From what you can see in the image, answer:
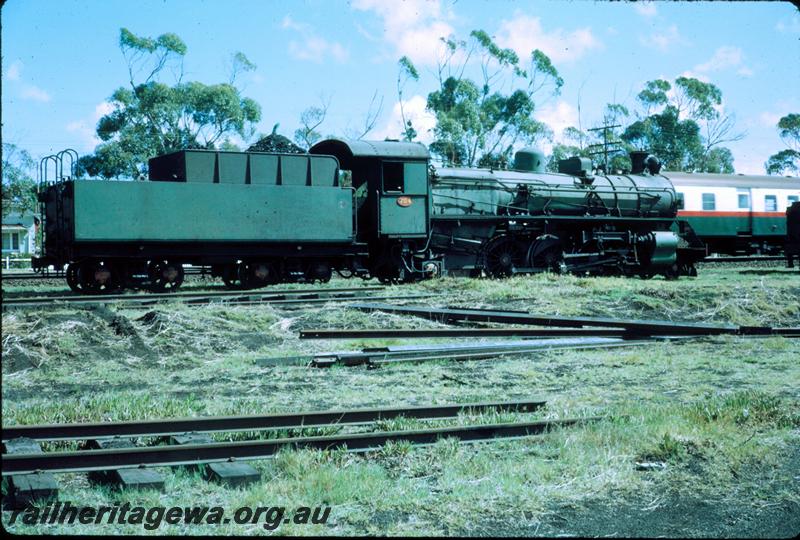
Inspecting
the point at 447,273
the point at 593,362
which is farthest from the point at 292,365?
the point at 447,273

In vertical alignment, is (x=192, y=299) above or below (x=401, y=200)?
below

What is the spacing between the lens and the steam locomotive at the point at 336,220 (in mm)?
15586

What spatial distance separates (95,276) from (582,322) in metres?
Answer: 9.68

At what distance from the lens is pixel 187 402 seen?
6.44 meters

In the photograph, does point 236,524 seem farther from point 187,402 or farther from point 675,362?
point 675,362

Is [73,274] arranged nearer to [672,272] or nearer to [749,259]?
[672,272]

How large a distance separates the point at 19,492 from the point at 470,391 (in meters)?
4.12

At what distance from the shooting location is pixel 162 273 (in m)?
16.2

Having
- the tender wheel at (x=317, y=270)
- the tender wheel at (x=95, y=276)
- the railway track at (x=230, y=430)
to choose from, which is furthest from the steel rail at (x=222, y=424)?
the tender wheel at (x=317, y=270)

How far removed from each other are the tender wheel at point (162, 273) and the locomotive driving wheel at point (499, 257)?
24.8 ft

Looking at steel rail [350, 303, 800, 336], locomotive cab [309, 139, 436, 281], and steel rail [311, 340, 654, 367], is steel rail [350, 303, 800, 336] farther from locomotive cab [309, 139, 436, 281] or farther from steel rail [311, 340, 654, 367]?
locomotive cab [309, 139, 436, 281]

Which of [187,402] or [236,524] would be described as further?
[187,402]

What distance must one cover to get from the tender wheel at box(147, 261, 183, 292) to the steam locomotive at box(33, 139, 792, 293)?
0.02 meters

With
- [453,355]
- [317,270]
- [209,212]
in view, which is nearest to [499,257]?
[317,270]
